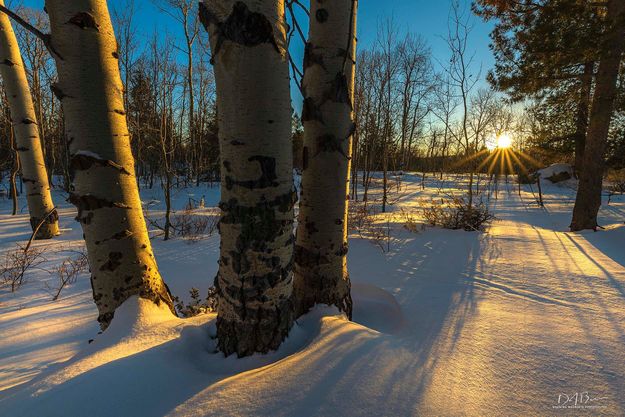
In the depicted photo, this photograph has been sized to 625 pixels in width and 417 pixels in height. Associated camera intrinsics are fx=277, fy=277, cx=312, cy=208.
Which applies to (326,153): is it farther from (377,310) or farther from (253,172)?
(377,310)

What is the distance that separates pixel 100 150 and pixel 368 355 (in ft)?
5.60

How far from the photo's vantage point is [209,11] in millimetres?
1066

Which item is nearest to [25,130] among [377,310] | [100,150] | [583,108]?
[100,150]

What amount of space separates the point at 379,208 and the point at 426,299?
7.66 m

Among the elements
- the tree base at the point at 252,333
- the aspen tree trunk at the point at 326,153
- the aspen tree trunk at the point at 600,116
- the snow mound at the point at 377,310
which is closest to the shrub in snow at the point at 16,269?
the tree base at the point at 252,333

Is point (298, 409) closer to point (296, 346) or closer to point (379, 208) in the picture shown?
point (296, 346)

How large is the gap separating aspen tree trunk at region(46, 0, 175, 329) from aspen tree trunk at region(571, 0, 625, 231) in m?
7.51

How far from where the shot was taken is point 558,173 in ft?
54.7

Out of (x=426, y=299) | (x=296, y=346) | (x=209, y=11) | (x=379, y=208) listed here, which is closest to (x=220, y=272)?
(x=296, y=346)

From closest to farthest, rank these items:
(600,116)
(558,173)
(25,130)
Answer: (25,130) → (600,116) → (558,173)

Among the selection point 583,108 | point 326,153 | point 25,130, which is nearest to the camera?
point 326,153
